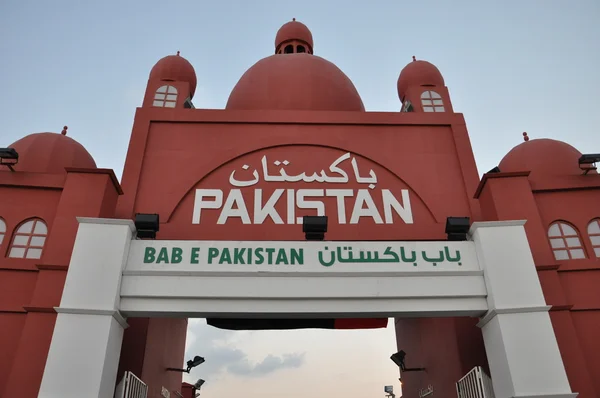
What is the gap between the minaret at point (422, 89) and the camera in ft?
33.9

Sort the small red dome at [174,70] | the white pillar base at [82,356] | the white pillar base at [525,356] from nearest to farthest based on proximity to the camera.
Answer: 1. the white pillar base at [82,356]
2. the white pillar base at [525,356]
3. the small red dome at [174,70]

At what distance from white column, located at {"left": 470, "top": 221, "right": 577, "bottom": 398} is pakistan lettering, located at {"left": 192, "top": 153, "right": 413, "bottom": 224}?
184cm

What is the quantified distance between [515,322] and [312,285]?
2436mm

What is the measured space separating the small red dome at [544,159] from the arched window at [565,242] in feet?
4.39

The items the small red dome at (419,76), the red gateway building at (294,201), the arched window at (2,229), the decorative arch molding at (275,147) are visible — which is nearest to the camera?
the red gateway building at (294,201)

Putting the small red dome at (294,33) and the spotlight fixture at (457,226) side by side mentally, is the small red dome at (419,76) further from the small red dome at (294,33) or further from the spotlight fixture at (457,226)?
the spotlight fixture at (457,226)

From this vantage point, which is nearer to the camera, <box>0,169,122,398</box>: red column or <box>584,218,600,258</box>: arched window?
<box>0,169,122,398</box>: red column

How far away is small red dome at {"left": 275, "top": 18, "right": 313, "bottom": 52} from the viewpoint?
1435 centimetres

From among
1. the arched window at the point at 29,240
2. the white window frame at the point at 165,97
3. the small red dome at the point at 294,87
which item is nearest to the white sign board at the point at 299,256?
the arched window at the point at 29,240

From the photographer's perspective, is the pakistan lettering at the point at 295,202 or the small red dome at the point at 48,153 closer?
the pakistan lettering at the point at 295,202

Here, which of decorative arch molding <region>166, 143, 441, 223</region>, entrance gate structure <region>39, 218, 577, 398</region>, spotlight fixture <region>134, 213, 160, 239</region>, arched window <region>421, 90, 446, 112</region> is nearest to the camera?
entrance gate structure <region>39, 218, 577, 398</region>

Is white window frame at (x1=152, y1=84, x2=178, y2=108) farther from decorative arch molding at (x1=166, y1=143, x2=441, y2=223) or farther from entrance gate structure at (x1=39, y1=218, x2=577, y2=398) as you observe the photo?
entrance gate structure at (x1=39, y1=218, x2=577, y2=398)

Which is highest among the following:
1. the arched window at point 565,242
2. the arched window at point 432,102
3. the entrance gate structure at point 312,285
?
the arched window at point 432,102

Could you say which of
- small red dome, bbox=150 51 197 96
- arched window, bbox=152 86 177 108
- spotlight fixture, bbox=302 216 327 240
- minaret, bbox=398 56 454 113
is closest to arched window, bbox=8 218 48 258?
arched window, bbox=152 86 177 108
